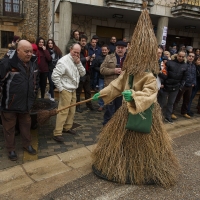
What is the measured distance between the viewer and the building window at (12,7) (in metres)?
16.0

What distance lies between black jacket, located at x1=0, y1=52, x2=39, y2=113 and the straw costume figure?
132 centimetres

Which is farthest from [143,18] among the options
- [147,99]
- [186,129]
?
[186,129]

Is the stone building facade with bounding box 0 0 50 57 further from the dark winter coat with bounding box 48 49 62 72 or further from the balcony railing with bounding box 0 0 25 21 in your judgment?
the dark winter coat with bounding box 48 49 62 72

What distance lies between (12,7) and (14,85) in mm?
15177

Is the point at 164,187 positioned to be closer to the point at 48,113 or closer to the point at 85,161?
the point at 85,161

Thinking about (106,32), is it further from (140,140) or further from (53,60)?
(140,140)

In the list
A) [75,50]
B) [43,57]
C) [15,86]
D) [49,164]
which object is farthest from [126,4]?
[49,164]

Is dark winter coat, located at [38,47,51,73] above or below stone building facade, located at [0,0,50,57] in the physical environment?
below

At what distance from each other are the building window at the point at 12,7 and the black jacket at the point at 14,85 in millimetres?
14637

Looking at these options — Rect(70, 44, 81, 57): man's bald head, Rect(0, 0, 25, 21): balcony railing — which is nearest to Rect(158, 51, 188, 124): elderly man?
Rect(70, 44, 81, 57): man's bald head

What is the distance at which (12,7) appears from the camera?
16031 mm

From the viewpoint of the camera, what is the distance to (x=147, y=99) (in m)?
2.57

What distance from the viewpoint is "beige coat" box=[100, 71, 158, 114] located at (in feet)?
8.31

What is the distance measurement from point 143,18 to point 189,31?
11885mm
